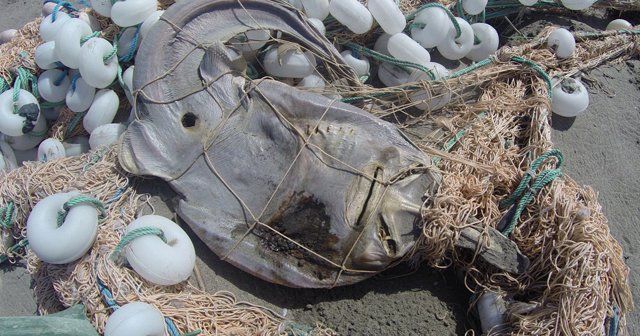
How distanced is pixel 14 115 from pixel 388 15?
291cm

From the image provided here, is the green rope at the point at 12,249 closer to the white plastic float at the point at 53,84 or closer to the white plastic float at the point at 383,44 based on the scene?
the white plastic float at the point at 53,84

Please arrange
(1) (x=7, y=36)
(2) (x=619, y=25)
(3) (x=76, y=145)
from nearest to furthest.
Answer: (3) (x=76, y=145)
(2) (x=619, y=25)
(1) (x=7, y=36)

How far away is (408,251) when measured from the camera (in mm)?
2902

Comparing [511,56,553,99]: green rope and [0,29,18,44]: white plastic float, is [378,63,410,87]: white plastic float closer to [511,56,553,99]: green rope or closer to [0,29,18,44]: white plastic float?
[511,56,553,99]: green rope

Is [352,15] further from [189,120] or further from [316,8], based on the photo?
[189,120]

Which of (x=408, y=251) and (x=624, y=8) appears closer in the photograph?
(x=408, y=251)

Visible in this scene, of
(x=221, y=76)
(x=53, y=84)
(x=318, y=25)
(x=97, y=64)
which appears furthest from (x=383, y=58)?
(x=53, y=84)

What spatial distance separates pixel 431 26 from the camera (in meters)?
3.88

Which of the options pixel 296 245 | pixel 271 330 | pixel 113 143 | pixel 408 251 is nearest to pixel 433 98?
pixel 408 251

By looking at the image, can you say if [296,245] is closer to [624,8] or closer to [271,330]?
[271,330]

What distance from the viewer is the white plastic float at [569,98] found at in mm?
3627

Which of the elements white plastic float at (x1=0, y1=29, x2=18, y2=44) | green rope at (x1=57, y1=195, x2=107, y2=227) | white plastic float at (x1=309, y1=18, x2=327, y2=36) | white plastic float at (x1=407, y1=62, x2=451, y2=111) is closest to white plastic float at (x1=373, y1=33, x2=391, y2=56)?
white plastic float at (x1=407, y1=62, x2=451, y2=111)

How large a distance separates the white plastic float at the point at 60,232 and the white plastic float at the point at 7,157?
5.12 feet

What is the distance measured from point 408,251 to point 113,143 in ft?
7.09
